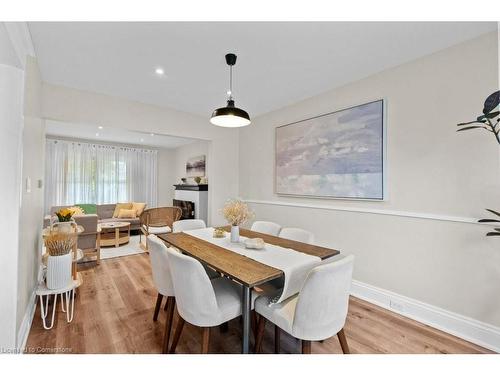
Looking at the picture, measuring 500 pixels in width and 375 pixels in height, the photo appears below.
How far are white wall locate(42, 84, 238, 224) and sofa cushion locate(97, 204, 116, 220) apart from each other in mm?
3564

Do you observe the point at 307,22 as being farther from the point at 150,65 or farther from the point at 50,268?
the point at 50,268

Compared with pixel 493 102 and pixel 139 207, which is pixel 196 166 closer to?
pixel 139 207

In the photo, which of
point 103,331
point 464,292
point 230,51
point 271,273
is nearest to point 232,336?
point 271,273

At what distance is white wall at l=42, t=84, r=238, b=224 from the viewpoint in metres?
2.80

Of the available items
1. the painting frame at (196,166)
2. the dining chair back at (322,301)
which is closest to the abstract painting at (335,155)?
the dining chair back at (322,301)

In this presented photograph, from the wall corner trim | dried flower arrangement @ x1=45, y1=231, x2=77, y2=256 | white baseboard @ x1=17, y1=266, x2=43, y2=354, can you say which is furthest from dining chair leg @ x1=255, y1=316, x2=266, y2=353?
dried flower arrangement @ x1=45, y1=231, x2=77, y2=256

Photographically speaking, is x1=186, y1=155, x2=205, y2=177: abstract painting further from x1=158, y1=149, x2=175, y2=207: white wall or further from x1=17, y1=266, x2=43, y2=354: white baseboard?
x1=17, y1=266, x2=43, y2=354: white baseboard

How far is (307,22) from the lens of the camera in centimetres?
170

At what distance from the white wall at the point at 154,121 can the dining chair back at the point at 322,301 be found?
2941mm

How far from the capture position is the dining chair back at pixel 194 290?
53.4 inches

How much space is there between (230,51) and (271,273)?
1.90m

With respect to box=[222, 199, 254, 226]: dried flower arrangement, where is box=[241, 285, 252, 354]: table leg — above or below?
below

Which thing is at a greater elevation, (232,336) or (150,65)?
(150,65)

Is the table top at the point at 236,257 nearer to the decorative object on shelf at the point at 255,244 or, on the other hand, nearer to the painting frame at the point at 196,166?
the decorative object on shelf at the point at 255,244
